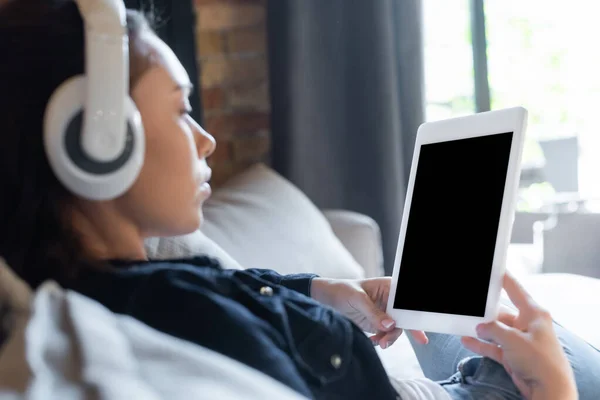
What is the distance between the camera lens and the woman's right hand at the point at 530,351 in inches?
29.2

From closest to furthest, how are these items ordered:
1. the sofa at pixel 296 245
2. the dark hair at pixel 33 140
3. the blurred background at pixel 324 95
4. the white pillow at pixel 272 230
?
the dark hair at pixel 33 140, the sofa at pixel 296 245, the white pillow at pixel 272 230, the blurred background at pixel 324 95

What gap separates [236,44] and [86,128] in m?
1.41

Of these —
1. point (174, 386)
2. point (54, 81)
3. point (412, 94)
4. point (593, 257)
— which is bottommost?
point (593, 257)

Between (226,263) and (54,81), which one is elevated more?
(54,81)

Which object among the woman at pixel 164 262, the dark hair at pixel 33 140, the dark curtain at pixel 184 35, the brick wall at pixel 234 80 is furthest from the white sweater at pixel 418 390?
the brick wall at pixel 234 80

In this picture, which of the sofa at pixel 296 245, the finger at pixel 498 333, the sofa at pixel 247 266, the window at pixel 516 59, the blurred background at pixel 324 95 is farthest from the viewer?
the window at pixel 516 59

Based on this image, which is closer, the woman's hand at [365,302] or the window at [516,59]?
the woman's hand at [365,302]

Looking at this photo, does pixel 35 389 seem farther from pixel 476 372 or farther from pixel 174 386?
pixel 476 372

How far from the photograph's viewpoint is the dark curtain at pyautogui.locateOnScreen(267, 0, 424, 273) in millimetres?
1827

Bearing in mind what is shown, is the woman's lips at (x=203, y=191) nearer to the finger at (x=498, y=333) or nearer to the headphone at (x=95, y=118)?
the headphone at (x=95, y=118)

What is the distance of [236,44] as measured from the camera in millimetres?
1948

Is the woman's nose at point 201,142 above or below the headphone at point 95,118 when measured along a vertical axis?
below

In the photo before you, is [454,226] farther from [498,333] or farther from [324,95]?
[324,95]

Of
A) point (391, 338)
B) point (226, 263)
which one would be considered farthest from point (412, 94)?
point (391, 338)
